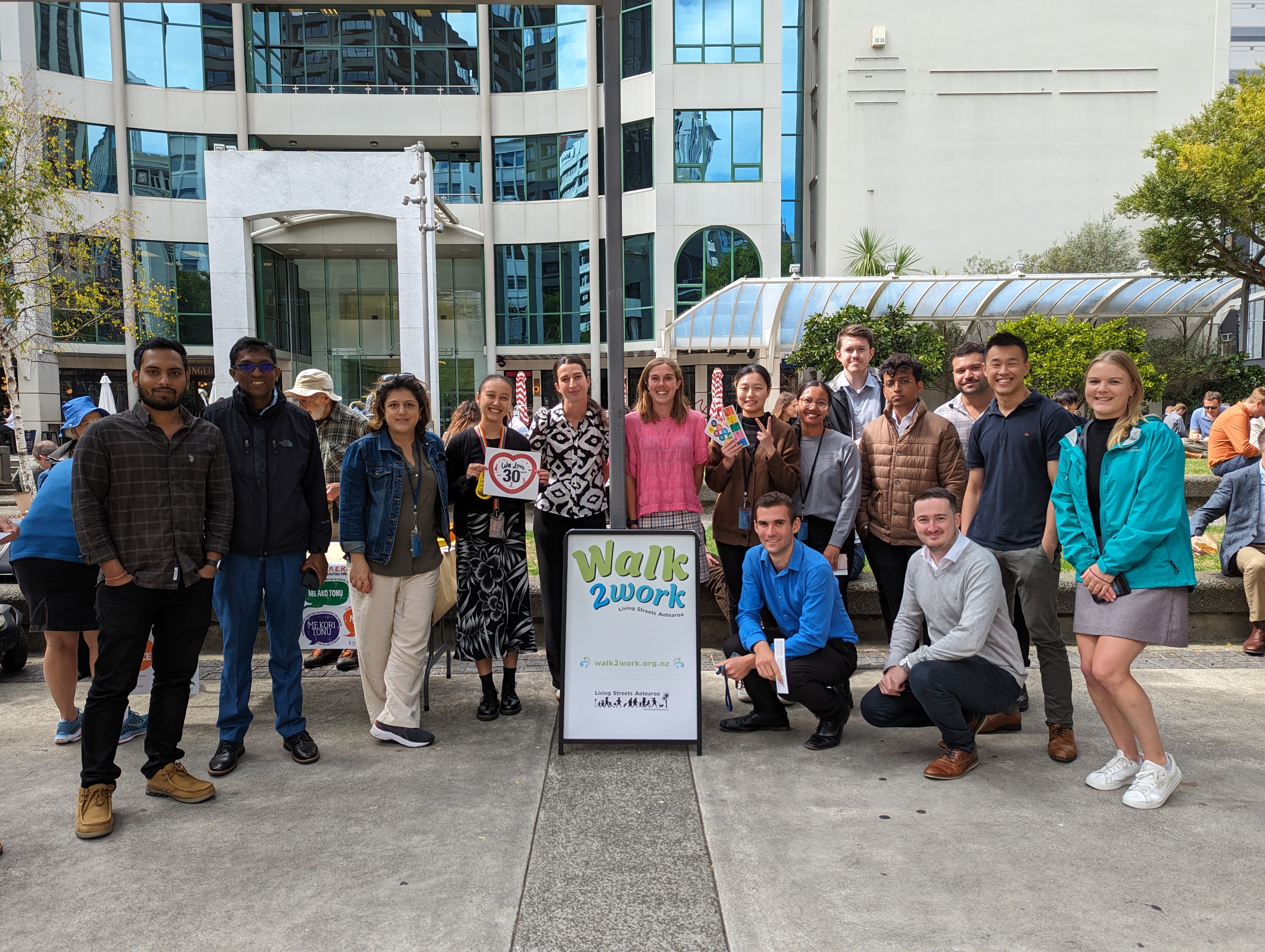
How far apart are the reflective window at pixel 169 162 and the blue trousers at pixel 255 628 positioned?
99.9ft

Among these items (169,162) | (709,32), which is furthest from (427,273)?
(169,162)

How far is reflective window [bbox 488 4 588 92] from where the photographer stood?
30.0m

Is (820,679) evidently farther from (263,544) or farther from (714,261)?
(714,261)

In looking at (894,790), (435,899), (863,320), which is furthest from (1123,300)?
(435,899)

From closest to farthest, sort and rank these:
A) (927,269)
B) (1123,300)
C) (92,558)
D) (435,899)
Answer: (435,899) → (92,558) → (1123,300) → (927,269)

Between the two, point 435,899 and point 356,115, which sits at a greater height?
point 356,115

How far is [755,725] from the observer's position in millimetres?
A: 4637

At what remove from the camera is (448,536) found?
5.10 meters

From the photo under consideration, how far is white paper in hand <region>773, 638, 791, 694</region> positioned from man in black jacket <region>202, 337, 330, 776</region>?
2310mm

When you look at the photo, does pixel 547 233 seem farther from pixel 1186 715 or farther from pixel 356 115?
pixel 1186 715

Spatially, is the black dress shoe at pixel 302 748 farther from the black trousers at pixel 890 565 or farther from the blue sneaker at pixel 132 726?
the black trousers at pixel 890 565

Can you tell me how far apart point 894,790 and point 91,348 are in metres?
33.3

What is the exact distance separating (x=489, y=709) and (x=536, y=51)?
30618mm

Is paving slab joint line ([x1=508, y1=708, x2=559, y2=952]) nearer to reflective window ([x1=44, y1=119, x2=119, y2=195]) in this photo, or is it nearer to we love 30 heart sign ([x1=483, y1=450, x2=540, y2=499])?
we love 30 heart sign ([x1=483, y1=450, x2=540, y2=499])
